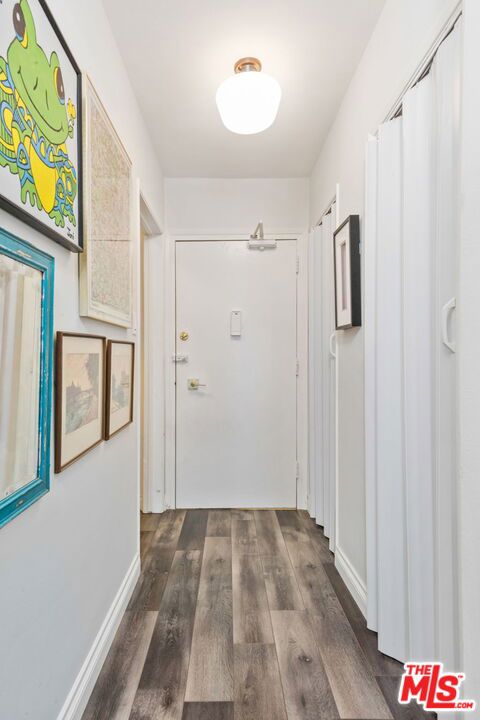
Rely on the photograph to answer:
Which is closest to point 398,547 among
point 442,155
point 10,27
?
point 442,155

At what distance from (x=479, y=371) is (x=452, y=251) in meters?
0.43

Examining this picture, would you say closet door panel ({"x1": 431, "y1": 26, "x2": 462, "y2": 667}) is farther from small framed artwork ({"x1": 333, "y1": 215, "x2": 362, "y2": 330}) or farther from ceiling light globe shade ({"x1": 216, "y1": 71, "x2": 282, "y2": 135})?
ceiling light globe shade ({"x1": 216, "y1": 71, "x2": 282, "y2": 135})

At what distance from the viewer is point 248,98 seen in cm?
158

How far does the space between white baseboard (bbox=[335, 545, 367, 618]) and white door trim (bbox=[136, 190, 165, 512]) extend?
1358mm

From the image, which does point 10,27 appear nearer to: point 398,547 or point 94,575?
point 94,575

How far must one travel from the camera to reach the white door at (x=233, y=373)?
2.82 meters

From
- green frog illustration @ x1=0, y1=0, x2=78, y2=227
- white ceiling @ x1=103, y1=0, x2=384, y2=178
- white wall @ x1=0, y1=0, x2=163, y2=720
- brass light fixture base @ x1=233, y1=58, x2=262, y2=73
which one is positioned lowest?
white wall @ x1=0, y1=0, x2=163, y2=720

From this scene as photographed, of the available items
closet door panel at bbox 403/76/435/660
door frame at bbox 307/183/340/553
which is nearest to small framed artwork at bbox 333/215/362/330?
door frame at bbox 307/183/340/553

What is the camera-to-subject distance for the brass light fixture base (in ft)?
5.56

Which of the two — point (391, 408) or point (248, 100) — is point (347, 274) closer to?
point (391, 408)

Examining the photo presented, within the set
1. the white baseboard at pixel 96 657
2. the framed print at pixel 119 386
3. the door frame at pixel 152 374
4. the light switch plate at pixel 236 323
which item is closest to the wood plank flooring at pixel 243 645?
the white baseboard at pixel 96 657

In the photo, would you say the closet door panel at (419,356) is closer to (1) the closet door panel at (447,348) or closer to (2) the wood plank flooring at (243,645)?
(1) the closet door panel at (447,348)

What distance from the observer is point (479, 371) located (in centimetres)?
83

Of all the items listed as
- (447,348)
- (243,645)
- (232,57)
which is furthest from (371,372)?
(232,57)
